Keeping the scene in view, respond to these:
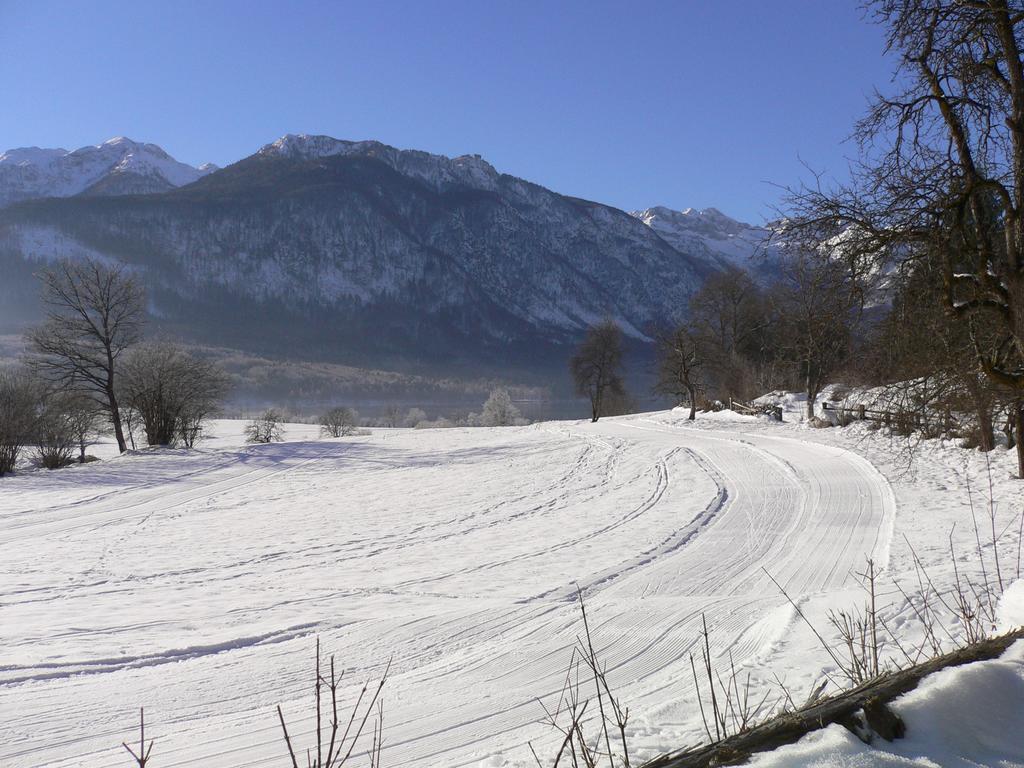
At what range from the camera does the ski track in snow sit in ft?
16.1

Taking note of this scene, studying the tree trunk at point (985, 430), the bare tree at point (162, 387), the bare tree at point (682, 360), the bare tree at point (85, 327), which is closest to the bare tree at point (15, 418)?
the bare tree at point (85, 327)

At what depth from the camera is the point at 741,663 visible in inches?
211

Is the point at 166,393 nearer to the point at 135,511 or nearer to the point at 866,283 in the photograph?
the point at 135,511

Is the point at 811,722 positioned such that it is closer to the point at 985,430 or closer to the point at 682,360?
the point at 985,430

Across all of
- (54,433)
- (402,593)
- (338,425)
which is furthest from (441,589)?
(338,425)

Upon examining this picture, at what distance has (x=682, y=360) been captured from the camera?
42.1m

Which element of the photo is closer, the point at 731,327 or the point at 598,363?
the point at 731,327

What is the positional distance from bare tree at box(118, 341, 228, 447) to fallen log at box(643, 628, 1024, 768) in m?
32.8

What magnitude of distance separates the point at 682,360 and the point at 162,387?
Result: 95.9ft

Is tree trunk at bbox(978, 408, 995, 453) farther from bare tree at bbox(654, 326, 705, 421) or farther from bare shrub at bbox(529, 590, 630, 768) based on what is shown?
bare tree at bbox(654, 326, 705, 421)

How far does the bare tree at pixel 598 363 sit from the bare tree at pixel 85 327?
3263 cm

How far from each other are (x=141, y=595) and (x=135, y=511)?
8.90 meters

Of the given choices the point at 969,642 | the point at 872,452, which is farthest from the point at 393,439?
the point at 969,642

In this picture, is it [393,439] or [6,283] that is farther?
[6,283]
